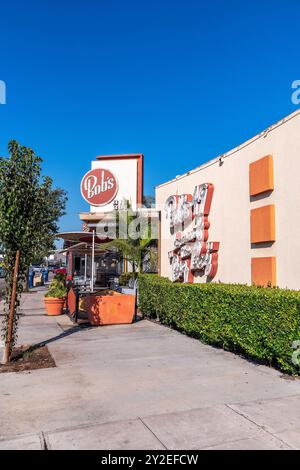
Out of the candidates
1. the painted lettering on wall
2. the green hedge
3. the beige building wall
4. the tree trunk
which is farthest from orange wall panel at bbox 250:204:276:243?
the tree trunk

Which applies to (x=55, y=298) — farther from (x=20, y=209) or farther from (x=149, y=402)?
(x=149, y=402)

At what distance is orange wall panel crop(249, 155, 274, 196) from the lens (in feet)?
27.8

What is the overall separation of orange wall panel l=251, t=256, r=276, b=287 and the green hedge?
36.0 inches

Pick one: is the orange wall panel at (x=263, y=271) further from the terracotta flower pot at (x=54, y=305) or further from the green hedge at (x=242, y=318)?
the terracotta flower pot at (x=54, y=305)

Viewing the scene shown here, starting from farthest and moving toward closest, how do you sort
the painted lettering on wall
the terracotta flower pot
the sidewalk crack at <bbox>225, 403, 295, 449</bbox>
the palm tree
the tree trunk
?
the palm tree < the terracotta flower pot < the painted lettering on wall < the tree trunk < the sidewalk crack at <bbox>225, 403, 295, 449</bbox>

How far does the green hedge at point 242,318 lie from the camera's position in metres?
5.79

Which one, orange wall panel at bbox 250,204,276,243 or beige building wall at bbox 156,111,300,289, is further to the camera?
orange wall panel at bbox 250,204,276,243

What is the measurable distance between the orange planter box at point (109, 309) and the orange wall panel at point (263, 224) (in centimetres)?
389

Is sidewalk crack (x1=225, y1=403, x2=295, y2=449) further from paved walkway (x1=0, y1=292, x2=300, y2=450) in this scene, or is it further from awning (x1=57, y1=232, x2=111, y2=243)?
awning (x1=57, y1=232, x2=111, y2=243)

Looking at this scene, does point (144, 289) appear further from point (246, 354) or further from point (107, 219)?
point (107, 219)

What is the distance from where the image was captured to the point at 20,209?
684cm

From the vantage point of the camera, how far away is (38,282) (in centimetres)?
3098

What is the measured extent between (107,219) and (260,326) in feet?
49.3

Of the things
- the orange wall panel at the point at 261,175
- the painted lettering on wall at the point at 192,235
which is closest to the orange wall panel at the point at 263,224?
the orange wall panel at the point at 261,175
